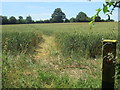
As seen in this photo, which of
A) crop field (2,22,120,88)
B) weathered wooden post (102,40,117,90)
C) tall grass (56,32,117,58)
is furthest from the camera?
tall grass (56,32,117,58)

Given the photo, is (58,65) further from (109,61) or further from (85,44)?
(109,61)

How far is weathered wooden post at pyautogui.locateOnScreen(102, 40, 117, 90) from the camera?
141cm

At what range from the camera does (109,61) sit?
1445 mm

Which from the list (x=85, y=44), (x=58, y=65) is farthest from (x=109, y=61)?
(x=85, y=44)

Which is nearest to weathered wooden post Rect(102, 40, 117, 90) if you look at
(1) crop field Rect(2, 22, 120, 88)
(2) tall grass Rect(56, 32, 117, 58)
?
(1) crop field Rect(2, 22, 120, 88)

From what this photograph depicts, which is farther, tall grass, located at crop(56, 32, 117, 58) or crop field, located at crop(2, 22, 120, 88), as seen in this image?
tall grass, located at crop(56, 32, 117, 58)

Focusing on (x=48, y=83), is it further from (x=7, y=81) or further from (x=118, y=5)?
(x=118, y=5)

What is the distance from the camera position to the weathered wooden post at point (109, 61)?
4.62 ft

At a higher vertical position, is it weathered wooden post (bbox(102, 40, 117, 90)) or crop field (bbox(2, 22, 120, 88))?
weathered wooden post (bbox(102, 40, 117, 90))

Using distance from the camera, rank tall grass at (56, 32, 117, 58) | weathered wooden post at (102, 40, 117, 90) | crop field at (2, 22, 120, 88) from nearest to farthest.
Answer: weathered wooden post at (102, 40, 117, 90) < crop field at (2, 22, 120, 88) < tall grass at (56, 32, 117, 58)

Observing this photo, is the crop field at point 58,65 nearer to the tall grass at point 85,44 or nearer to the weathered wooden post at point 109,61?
the tall grass at point 85,44

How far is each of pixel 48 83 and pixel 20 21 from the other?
5679 mm

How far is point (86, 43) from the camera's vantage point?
5148 millimetres

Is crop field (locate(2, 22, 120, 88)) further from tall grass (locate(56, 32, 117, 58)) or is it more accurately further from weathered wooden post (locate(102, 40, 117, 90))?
weathered wooden post (locate(102, 40, 117, 90))
